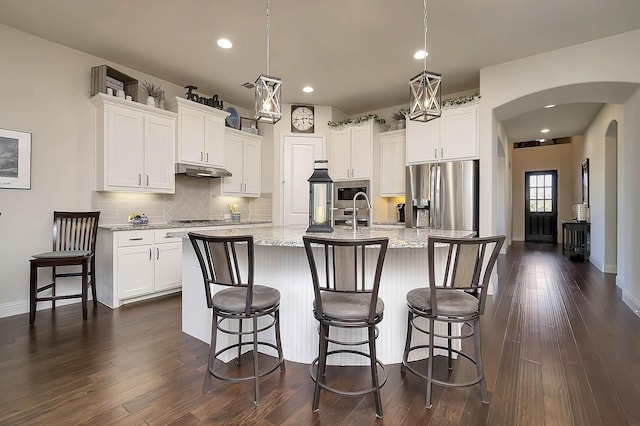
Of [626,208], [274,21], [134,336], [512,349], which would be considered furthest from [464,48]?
[134,336]

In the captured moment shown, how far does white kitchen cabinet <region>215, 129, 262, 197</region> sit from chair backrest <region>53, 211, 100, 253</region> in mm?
1890

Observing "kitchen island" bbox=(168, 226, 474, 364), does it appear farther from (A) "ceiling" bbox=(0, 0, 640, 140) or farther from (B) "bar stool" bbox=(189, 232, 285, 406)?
(A) "ceiling" bbox=(0, 0, 640, 140)

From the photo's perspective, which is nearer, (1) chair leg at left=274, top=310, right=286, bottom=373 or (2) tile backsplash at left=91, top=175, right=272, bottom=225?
(1) chair leg at left=274, top=310, right=286, bottom=373

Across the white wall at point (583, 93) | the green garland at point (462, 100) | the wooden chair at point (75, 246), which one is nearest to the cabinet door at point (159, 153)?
the wooden chair at point (75, 246)

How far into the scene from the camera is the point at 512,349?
2418 millimetres

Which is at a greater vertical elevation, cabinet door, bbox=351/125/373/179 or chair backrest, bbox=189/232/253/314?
cabinet door, bbox=351/125/373/179

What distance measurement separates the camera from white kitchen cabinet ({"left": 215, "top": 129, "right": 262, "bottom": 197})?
509 centimetres

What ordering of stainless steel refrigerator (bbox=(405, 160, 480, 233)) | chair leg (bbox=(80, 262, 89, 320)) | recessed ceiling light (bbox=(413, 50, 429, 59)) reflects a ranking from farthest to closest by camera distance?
stainless steel refrigerator (bbox=(405, 160, 480, 233)) < recessed ceiling light (bbox=(413, 50, 429, 59)) < chair leg (bbox=(80, 262, 89, 320))

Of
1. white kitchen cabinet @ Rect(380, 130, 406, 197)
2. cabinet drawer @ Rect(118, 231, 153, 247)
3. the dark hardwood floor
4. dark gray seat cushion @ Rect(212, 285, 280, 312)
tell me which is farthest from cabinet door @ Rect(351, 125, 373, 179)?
dark gray seat cushion @ Rect(212, 285, 280, 312)

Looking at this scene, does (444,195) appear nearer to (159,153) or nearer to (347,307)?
(347,307)

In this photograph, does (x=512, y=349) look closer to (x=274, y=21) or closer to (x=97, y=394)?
(x=97, y=394)

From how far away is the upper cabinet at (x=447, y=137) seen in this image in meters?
4.12

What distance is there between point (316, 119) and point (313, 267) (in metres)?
4.38

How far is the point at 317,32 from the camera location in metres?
3.16
